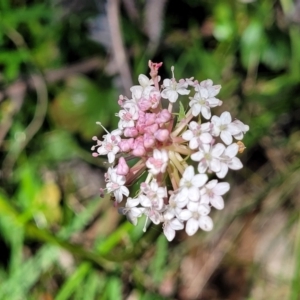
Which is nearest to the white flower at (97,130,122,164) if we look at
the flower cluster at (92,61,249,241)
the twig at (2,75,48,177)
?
the flower cluster at (92,61,249,241)

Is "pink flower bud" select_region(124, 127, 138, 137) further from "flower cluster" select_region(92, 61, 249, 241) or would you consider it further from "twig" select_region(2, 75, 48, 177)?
"twig" select_region(2, 75, 48, 177)

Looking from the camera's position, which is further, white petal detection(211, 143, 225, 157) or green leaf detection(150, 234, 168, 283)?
green leaf detection(150, 234, 168, 283)

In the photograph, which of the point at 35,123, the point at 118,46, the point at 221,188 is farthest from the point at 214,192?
the point at 35,123

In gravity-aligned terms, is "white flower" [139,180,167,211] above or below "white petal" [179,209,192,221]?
above

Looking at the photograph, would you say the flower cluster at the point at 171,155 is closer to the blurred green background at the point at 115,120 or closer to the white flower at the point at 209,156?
the white flower at the point at 209,156

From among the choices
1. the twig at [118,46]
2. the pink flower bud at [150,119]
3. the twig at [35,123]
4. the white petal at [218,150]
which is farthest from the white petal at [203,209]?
the twig at [35,123]

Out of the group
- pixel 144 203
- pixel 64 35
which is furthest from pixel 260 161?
pixel 144 203

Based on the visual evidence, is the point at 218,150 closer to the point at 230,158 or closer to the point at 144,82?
the point at 230,158
